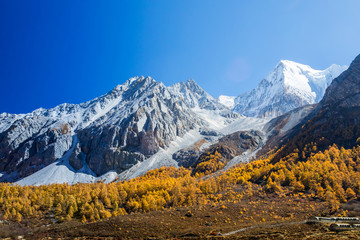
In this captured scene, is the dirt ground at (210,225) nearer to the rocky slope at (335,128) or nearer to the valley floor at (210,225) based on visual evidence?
the valley floor at (210,225)

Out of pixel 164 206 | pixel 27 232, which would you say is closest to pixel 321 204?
pixel 164 206

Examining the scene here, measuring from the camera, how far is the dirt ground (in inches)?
1746

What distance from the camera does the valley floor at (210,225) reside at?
4448cm

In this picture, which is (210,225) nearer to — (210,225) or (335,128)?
(210,225)

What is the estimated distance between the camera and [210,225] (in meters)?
56.1

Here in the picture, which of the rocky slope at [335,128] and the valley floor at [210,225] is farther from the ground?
the rocky slope at [335,128]

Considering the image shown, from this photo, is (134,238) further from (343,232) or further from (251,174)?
(251,174)

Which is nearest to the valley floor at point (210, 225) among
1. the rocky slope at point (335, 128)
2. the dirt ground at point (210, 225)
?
the dirt ground at point (210, 225)

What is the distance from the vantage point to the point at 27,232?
195 ft

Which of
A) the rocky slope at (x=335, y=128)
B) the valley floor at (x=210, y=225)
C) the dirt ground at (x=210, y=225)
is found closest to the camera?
the dirt ground at (x=210, y=225)

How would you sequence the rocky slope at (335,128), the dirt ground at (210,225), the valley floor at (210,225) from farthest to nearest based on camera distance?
the rocky slope at (335,128) → the valley floor at (210,225) → the dirt ground at (210,225)

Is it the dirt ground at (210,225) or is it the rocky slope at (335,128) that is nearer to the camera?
the dirt ground at (210,225)

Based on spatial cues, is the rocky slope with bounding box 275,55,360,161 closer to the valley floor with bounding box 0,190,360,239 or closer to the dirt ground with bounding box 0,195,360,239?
the valley floor with bounding box 0,190,360,239

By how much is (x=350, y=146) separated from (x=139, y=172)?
6263 inches
